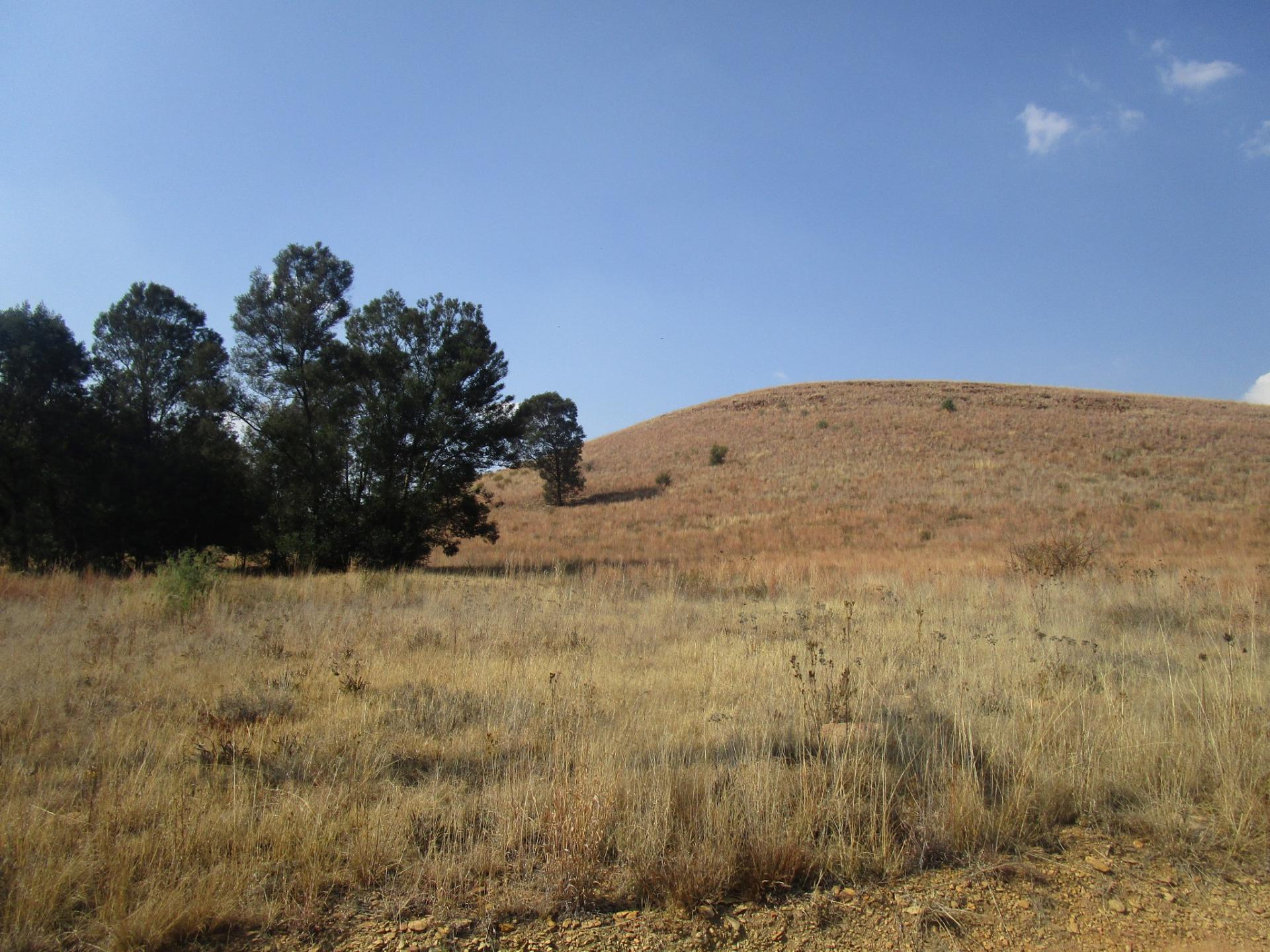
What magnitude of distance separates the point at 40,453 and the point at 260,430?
501cm

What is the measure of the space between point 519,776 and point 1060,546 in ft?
48.3

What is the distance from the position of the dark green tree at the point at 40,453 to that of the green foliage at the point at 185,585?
382 inches

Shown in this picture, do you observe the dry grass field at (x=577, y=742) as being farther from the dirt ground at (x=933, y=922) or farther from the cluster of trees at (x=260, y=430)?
the cluster of trees at (x=260, y=430)

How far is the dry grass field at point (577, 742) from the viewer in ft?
9.35

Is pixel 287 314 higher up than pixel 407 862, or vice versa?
pixel 287 314

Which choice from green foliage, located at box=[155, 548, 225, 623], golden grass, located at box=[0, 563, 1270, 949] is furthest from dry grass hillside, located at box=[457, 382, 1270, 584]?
green foliage, located at box=[155, 548, 225, 623]

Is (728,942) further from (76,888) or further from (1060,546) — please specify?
(1060,546)

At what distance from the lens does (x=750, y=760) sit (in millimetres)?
3904

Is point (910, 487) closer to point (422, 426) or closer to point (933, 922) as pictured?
point (422, 426)

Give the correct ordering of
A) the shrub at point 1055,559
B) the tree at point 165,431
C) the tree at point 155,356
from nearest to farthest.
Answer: the shrub at point 1055,559 → the tree at point 165,431 → the tree at point 155,356

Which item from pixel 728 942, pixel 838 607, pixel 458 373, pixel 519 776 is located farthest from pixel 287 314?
pixel 728 942

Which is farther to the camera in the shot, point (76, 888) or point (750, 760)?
point (750, 760)

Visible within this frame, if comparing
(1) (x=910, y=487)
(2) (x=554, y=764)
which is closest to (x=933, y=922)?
(2) (x=554, y=764)

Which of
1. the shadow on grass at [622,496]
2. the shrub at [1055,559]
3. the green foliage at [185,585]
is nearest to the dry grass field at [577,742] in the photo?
the green foliage at [185,585]
